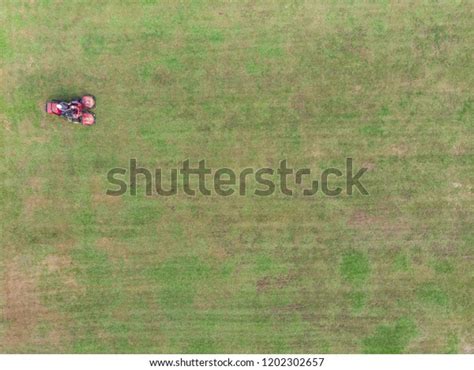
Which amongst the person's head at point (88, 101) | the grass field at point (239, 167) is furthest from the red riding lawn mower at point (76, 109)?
the grass field at point (239, 167)

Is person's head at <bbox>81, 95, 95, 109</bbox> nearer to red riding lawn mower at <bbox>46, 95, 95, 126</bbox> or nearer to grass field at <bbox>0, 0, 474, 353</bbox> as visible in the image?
red riding lawn mower at <bbox>46, 95, 95, 126</bbox>

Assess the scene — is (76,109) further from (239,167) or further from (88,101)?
(239,167)

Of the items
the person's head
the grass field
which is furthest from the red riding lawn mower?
the grass field

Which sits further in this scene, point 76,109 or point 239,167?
point 239,167

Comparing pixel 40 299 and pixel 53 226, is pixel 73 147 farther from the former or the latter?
pixel 40 299

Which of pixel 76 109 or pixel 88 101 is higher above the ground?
pixel 88 101

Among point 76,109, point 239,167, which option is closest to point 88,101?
point 76,109

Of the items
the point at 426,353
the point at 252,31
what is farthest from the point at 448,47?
the point at 426,353

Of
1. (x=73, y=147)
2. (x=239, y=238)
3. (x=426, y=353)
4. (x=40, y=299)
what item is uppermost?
(x=73, y=147)
